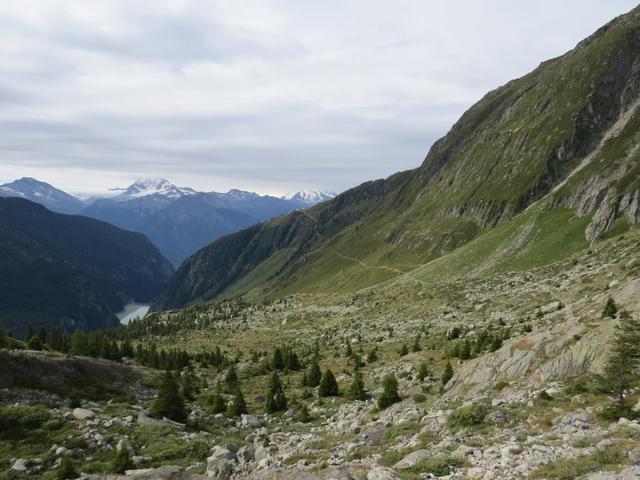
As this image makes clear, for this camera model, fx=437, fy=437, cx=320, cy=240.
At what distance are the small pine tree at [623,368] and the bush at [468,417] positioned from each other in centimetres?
612

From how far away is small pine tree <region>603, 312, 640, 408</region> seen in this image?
834 inches

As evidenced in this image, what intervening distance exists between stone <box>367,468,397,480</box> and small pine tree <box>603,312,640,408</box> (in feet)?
36.6

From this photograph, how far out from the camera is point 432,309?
8844 centimetres

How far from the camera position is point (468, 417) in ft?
75.2

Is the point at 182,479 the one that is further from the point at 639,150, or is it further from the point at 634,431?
the point at 639,150

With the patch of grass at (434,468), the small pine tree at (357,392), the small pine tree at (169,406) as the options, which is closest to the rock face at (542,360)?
the small pine tree at (357,392)

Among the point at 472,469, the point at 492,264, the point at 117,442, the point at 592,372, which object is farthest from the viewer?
the point at 492,264

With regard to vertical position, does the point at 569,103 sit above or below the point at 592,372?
above

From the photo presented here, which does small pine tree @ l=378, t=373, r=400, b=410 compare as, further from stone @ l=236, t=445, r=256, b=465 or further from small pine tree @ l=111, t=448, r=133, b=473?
small pine tree @ l=111, t=448, r=133, b=473

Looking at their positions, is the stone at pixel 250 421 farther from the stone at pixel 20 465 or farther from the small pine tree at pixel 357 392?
the stone at pixel 20 465

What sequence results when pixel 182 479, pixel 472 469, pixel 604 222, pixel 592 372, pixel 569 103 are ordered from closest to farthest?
pixel 472 469 → pixel 182 479 → pixel 592 372 → pixel 604 222 → pixel 569 103

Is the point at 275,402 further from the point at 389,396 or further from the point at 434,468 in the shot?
the point at 434,468

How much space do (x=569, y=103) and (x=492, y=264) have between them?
4367 inches

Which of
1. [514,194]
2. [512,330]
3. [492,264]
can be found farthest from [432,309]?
[514,194]
